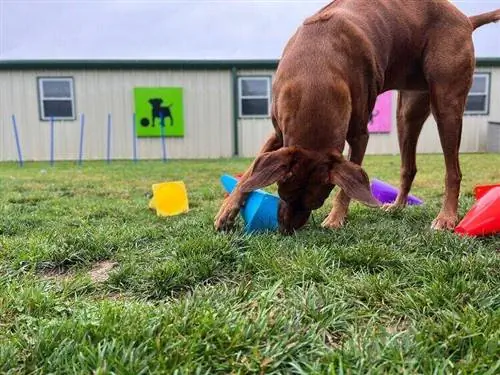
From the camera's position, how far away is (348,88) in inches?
123

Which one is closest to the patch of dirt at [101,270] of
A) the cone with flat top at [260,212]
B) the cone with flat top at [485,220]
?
the cone with flat top at [260,212]

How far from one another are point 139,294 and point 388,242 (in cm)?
161

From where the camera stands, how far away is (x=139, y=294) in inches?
86.6

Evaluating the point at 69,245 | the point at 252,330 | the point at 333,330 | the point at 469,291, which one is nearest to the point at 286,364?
the point at 252,330

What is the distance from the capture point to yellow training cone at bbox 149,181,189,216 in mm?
4492

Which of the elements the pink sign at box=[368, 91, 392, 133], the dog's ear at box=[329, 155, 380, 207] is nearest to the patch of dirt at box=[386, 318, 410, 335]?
the dog's ear at box=[329, 155, 380, 207]

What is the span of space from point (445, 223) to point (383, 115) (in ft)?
49.3

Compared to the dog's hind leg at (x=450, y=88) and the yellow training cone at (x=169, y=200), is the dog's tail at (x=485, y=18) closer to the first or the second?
the dog's hind leg at (x=450, y=88)

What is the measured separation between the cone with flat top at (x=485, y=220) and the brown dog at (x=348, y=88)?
1.00 ft

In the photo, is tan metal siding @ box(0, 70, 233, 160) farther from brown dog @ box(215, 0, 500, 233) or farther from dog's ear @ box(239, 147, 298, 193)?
dog's ear @ box(239, 147, 298, 193)

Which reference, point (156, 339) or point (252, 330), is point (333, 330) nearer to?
point (252, 330)

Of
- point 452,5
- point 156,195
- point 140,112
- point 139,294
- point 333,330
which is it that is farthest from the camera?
point 140,112

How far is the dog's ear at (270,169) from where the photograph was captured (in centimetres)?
263

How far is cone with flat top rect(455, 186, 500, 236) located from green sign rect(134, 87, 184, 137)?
1477 centimetres
